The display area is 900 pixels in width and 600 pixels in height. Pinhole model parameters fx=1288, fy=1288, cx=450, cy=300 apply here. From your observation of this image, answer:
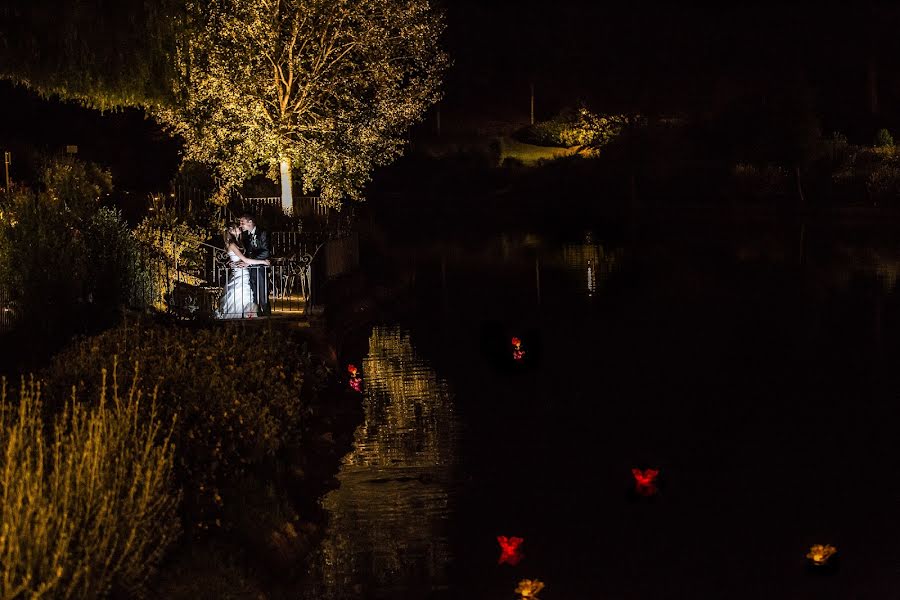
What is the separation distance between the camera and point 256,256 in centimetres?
1875

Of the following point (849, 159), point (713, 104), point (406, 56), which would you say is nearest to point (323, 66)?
point (406, 56)

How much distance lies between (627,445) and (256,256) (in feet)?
22.0

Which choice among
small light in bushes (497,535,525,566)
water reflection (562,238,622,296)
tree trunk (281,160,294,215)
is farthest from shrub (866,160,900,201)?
small light in bushes (497,535,525,566)

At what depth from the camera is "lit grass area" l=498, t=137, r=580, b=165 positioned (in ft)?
236

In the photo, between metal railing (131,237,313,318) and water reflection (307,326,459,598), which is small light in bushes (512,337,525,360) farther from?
metal railing (131,237,313,318)

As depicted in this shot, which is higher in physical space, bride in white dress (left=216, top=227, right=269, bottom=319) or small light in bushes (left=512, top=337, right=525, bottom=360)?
bride in white dress (left=216, top=227, right=269, bottom=319)

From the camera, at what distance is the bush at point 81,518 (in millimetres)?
6613

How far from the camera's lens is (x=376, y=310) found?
2594 cm

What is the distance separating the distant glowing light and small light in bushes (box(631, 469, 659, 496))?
2488 millimetres

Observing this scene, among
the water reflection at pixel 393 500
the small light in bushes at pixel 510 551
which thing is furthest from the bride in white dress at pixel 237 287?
the small light in bushes at pixel 510 551

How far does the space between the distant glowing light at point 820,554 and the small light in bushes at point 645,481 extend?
98.0 inches

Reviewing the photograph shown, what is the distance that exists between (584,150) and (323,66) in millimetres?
44964

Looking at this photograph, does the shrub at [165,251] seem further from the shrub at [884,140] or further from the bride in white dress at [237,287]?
the shrub at [884,140]

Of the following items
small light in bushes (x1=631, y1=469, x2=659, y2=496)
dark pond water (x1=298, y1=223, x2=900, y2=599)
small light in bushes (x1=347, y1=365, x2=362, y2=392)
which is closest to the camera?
dark pond water (x1=298, y1=223, x2=900, y2=599)
